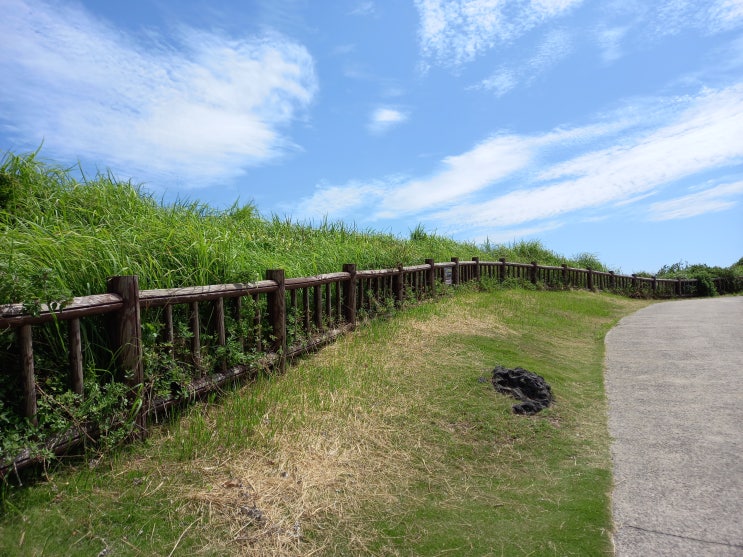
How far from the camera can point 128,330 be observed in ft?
14.2

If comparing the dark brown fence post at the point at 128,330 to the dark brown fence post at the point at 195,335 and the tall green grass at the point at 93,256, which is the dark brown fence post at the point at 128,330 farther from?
the dark brown fence post at the point at 195,335

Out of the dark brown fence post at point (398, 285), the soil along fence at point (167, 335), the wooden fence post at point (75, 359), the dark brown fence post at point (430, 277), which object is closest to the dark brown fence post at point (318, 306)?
the soil along fence at point (167, 335)

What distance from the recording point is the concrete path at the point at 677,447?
3541mm

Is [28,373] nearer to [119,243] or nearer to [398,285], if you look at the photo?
[119,243]

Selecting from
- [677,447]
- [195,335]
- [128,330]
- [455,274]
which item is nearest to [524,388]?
[677,447]

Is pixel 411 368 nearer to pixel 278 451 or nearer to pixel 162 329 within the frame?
pixel 278 451

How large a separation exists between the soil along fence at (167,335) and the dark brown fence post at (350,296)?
2 cm

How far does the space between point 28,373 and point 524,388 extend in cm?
525

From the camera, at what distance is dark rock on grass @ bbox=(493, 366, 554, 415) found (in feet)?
19.4

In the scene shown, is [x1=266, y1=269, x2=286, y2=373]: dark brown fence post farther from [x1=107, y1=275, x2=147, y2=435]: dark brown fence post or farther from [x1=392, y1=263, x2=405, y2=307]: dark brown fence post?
[x1=392, y1=263, x2=405, y2=307]: dark brown fence post

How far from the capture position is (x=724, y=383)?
7.23m

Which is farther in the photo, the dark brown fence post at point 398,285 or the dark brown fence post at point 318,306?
the dark brown fence post at point 398,285

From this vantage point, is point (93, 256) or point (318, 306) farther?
point (318, 306)

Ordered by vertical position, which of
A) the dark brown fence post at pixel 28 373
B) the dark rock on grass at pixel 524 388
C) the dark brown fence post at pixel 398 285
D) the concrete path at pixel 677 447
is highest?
the dark brown fence post at pixel 398 285
